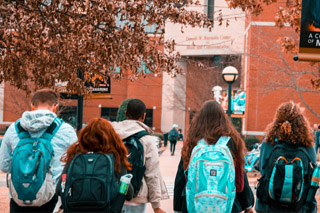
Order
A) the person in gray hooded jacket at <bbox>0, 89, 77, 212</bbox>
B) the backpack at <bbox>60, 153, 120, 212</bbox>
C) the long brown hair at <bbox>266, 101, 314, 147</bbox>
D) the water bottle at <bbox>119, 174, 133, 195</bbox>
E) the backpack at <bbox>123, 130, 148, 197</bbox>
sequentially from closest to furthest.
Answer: the backpack at <bbox>60, 153, 120, 212</bbox> < the water bottle at <bbox>119, 174, 133, 195</bbox> < the backpack at <bbox>123, 130, 148, 197</bbox> < the person in gray hooded jacket at <bbox>0, 89, 77, 212</bbox> < the long brown hair at <bbox>266, 101, 314, 147</bbox>

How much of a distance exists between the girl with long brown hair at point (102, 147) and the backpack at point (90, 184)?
0.10m

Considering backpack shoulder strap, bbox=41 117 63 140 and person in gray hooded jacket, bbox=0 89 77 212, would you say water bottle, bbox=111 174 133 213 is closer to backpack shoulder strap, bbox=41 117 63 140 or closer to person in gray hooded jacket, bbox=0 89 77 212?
person in gray hooded jacket, bbox=0 89 77 212

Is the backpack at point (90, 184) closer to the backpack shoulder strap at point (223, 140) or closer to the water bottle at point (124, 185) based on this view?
the water bottle at point (124, 185)

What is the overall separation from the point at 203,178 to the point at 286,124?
1468 mm

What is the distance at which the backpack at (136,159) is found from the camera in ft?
14.4

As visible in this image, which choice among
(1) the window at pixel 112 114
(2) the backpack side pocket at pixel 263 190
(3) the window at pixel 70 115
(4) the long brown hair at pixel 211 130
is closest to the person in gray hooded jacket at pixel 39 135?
(4) the long brown hair at pixel 211 130

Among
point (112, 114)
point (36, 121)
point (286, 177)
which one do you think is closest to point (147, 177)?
point (36, 121)

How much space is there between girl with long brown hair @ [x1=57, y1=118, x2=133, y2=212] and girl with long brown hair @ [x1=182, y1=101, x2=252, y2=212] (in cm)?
68

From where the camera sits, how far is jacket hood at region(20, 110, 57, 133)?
4.48 m

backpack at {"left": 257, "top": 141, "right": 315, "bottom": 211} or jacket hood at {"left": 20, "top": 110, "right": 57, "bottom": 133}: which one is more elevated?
jacket hood at {"left": 20, "top": 110, "right": 57, "bottom": 133}

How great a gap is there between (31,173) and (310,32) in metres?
4.27

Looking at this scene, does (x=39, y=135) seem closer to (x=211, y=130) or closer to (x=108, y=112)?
(x=211, y=130)

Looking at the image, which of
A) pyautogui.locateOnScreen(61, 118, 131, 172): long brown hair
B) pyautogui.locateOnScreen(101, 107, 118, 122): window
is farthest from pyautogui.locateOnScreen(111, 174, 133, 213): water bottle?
pyautogui.locateOnScreen(101, 107, 118, 122): window

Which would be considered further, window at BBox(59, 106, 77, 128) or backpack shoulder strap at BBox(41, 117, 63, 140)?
window at BBox(59, 106, 77, 128)
